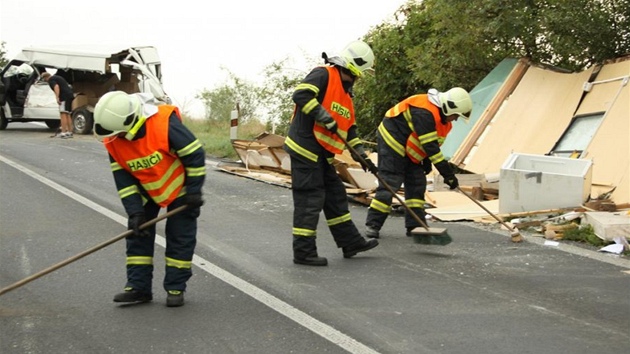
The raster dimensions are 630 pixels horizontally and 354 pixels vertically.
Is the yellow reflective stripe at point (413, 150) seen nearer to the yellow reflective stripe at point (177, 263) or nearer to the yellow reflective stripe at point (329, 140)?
the yellow reflective stripe at point (329, 140)

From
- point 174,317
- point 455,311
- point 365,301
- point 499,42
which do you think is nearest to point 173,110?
point 174,317

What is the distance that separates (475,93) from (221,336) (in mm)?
9224

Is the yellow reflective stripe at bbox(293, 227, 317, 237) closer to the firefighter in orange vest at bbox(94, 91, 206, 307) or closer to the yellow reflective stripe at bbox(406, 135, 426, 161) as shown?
the firefighter in orange vest at bbox(94, 91, 206, 307)

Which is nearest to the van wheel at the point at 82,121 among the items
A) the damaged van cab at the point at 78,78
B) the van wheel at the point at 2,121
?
the damaged van cab at the point at 78,78

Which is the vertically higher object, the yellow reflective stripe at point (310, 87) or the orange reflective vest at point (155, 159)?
the yellow reflective stripe at point (310, 87)

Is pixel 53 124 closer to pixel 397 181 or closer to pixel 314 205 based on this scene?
pixel 397 181

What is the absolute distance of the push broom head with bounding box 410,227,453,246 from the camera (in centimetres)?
824

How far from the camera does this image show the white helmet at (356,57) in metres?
7.66

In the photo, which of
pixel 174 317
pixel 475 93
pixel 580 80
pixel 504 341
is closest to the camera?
pixel 504 341

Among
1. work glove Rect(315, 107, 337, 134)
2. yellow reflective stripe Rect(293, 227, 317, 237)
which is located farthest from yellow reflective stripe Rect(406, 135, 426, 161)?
yellow reflective stripe Rect(293, 227, 317, 237)

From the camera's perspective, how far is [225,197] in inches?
466

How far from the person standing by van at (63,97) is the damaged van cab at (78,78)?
69 centimetres

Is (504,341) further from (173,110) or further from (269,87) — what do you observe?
(269,87)

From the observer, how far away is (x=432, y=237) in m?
8.26
